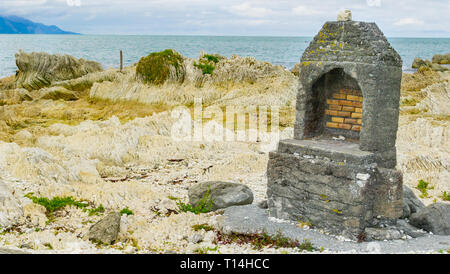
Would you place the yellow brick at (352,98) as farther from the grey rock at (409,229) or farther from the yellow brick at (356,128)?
the grey rock at (409,229)

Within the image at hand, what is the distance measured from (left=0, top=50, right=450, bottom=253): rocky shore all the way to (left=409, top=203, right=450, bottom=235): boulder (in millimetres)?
34

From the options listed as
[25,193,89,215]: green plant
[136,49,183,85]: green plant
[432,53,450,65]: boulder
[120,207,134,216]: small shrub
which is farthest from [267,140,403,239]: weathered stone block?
[432,53,450,65]: boulder

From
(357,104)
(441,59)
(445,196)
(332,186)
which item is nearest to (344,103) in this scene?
(357,104)

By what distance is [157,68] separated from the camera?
950 inches

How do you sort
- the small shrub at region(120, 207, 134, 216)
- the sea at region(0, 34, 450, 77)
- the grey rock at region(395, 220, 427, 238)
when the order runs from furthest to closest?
the sea at region(0, 34, 450, 77) → the small shrub at region(120, 207, 134, 216) → the grey rock at region(395, 220, 427, 238)

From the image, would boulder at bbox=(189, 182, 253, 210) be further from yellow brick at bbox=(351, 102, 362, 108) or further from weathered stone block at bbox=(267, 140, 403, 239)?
yellow brick at bbox=(351, 102, 362, 108)

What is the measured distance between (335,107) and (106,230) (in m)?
4.46

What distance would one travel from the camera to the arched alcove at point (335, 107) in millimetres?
7398

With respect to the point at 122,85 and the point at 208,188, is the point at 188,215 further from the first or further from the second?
the point at 122,85

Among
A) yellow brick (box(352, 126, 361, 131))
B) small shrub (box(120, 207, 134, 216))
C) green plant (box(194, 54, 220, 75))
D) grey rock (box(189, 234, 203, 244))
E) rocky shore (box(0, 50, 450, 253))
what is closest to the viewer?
rocky shore (box(0, 50, 450, 253))

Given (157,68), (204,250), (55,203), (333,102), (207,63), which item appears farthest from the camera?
(207,63)

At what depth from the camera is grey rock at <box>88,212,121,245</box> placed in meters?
6.87

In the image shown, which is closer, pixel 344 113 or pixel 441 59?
pixel 344 113

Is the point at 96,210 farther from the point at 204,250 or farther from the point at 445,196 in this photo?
the point at 445,196
